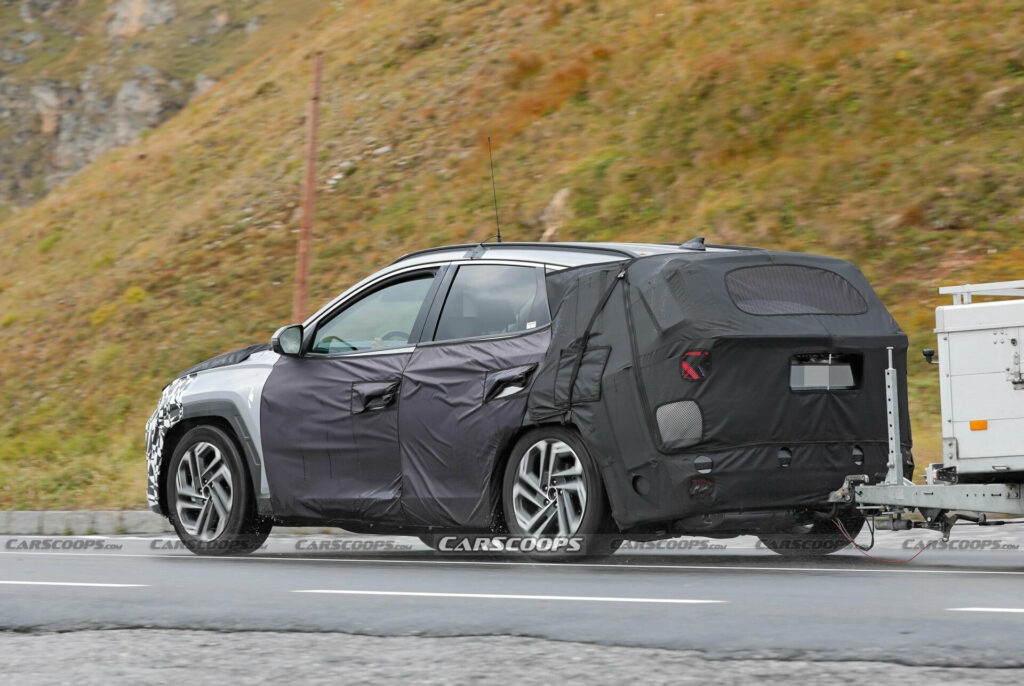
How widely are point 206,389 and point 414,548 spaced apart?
1894 mm

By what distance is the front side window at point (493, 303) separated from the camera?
→ 8.61m

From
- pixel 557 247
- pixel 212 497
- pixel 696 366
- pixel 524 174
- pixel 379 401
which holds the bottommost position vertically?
pixel 212 497

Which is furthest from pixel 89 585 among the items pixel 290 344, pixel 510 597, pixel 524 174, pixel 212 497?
pixel 524 174

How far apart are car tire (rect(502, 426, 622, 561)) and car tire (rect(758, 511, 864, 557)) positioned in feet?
4.58

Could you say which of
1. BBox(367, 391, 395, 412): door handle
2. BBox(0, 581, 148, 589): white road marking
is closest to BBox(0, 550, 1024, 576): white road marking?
BBox(367, 391, 395, 412): door handle

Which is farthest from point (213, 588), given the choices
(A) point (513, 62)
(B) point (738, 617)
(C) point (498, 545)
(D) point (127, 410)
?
(A) point (513, 62)

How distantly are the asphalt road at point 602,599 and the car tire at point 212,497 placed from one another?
6.5 inches

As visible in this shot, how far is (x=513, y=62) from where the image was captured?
101 ft

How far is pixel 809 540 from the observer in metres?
9.07

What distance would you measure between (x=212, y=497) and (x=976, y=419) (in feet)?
16.1

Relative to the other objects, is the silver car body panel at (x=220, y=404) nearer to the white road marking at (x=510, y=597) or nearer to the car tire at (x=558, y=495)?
the car tire at (x=558, y=495)

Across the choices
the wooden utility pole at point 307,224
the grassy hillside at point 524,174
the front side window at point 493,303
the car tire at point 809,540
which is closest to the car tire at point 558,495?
the front side window at point 493,303

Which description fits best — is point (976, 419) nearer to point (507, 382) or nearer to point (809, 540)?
point (809, 540)

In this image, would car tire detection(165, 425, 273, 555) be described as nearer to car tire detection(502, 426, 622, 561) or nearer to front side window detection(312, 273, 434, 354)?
front side window detection(312, 273, 434, 354)
